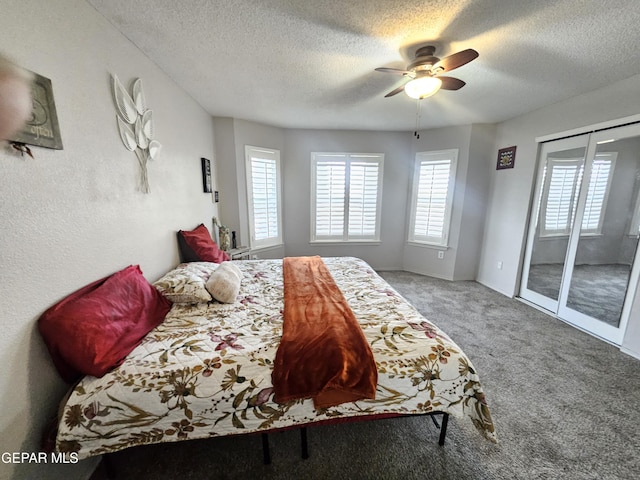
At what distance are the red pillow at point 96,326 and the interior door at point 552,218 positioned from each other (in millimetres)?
4139

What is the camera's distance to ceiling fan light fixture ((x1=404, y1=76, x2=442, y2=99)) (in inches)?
69.4

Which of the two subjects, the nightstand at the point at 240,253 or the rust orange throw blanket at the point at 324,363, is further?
the nightstand at the point at 240,253

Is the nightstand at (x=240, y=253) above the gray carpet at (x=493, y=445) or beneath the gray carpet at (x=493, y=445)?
above

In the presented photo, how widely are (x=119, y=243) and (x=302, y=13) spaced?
1.84m

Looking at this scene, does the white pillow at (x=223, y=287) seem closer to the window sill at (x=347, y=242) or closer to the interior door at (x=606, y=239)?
the window sill at (x=347, y=242)

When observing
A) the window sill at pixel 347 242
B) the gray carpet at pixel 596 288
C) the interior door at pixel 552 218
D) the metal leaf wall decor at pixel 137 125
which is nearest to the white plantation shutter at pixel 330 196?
the window sill at pixel 347 242

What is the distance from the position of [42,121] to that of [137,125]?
2.38 ft

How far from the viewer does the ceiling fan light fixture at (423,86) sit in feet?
5.78

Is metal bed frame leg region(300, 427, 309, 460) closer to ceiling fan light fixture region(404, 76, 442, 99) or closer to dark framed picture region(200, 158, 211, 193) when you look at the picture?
ceiling fan light fixture region(404, 76, 442, 99)

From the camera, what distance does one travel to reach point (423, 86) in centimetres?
180

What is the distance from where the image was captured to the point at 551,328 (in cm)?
262

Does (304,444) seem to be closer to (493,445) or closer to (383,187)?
(493,445)

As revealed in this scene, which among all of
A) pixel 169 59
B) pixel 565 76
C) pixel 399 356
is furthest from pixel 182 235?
pixel 565 76

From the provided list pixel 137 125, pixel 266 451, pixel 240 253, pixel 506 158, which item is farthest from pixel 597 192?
pixel 137 125
